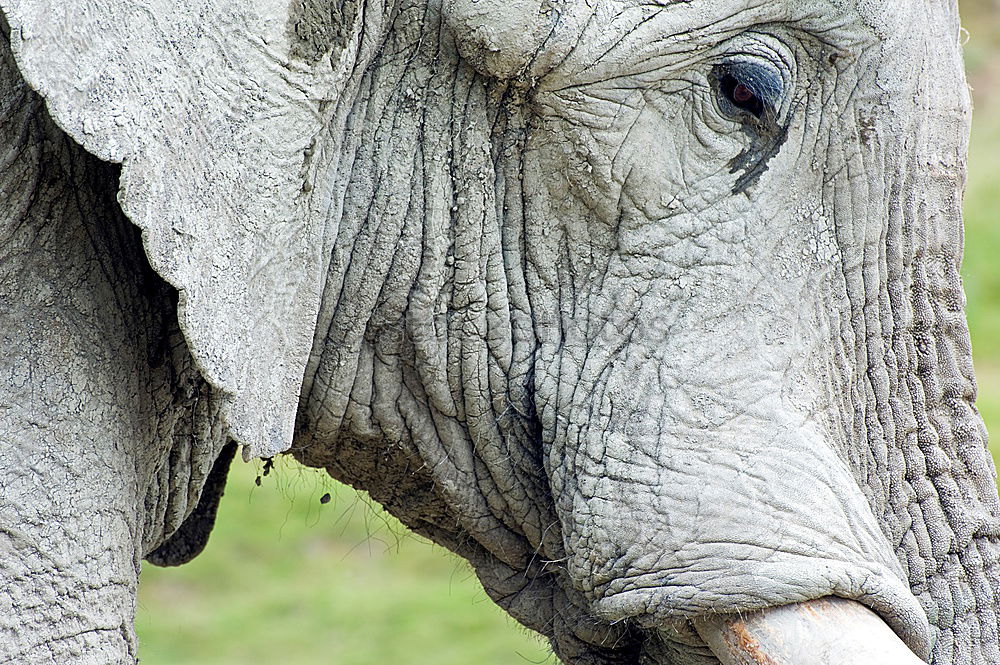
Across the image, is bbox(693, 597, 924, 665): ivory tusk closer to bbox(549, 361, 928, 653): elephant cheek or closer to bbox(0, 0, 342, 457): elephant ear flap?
bbox(549, 361, 928, 653): elephant cheek

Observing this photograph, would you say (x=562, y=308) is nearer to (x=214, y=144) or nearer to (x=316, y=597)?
(x=214, y=144)

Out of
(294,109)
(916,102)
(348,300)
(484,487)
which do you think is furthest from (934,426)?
(294,109)

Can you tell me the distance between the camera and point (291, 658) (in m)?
5.50

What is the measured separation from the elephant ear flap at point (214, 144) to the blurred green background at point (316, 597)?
3162 mm

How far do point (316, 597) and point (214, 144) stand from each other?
455cm

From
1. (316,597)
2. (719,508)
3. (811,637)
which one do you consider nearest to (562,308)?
(719,508)

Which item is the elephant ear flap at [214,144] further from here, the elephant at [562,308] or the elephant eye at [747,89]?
the elephant eye at [747,89]

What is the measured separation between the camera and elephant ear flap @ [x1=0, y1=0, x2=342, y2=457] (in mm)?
1445

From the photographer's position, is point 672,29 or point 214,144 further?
point 672,29

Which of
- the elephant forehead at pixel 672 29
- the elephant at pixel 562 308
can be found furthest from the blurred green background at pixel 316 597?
the elephant forehead at pixel 672 29

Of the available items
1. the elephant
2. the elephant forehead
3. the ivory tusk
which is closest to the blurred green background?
the elephant

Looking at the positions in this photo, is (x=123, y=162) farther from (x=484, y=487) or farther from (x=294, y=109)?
(x=484, y=487)

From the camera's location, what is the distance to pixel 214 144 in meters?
1.58

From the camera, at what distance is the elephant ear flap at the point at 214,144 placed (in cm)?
145
